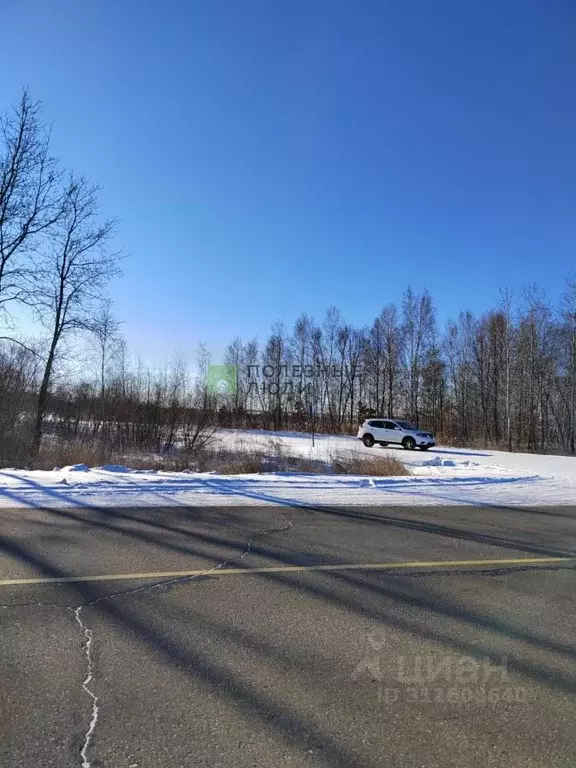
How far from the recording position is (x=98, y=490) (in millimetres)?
9875

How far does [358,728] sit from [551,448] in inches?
1658

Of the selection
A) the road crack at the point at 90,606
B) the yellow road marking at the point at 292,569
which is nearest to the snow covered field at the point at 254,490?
the road crack at the point at 90,606

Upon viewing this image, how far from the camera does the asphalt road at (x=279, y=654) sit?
8.47 ft

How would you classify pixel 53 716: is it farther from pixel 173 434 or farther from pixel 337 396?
pixel 337 396

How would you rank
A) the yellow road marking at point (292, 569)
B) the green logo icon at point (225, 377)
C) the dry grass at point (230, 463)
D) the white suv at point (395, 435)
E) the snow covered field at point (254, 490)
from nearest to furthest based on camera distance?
1. the yellow road marking at point (292, 569)
2. the snow covered field at point (254, 490)
3. the dry grass at point (230, 463)
4. the white suv at point (395, 435)
5. the green logo icon at point (225, 377)

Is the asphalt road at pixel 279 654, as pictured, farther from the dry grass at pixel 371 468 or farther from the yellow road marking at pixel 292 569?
the dry grass at pixel 371 468

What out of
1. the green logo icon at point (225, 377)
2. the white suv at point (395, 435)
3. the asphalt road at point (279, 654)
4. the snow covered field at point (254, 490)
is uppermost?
the green logo icon at point (225, 377)

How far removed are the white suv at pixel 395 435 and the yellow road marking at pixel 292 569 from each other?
26907 millimetres

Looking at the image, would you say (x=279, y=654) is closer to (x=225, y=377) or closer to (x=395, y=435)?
(x=395, y=435)

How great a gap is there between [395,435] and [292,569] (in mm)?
29399

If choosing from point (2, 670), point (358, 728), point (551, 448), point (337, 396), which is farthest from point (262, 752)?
point (337, 396)

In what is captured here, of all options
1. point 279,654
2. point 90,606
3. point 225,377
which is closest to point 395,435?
point 90,606

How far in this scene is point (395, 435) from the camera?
112ft

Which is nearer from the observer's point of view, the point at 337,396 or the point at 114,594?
the point at 114,594
